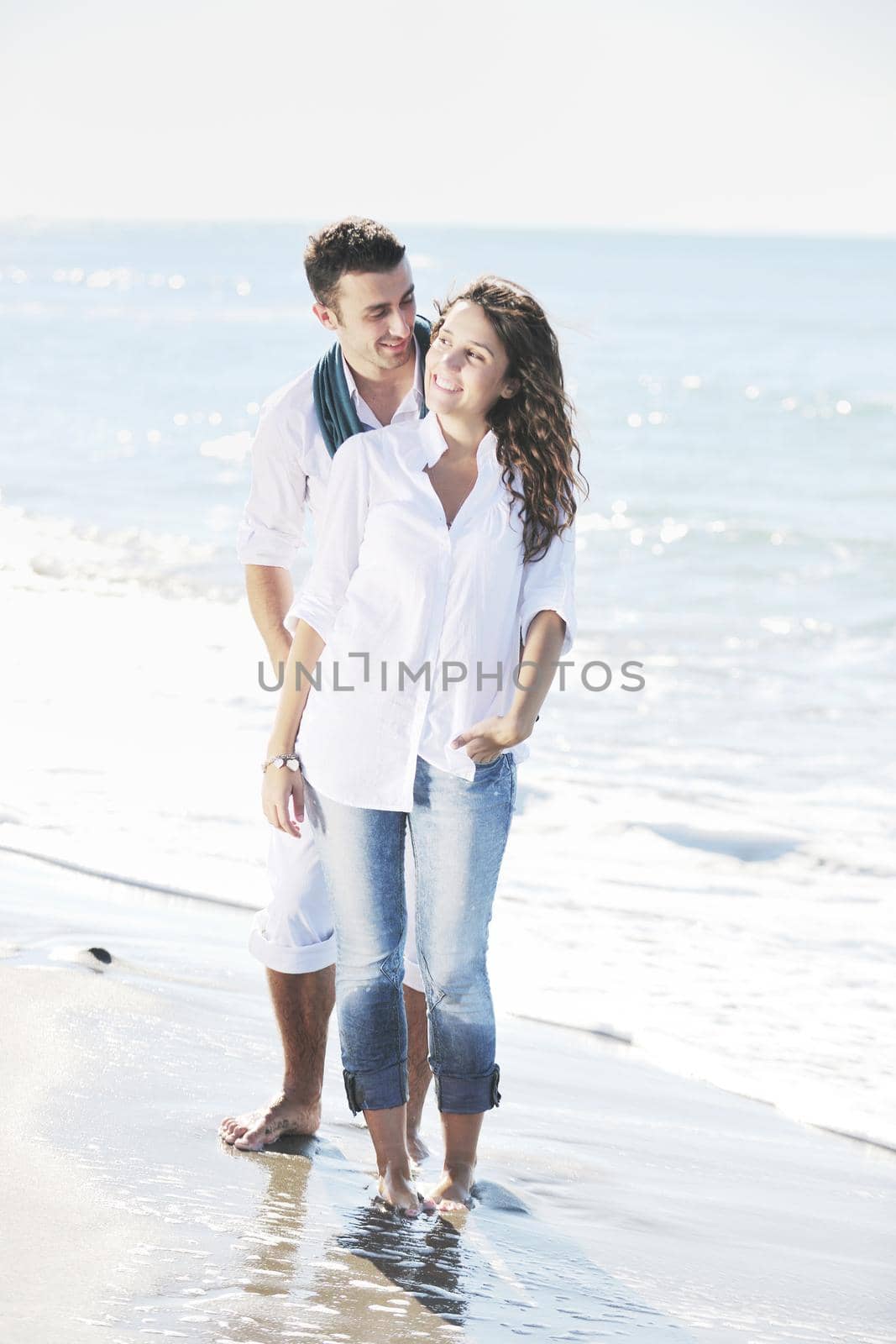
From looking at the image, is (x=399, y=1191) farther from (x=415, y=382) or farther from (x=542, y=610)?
(x=415, y=382)

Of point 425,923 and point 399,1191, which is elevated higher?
point 425,923

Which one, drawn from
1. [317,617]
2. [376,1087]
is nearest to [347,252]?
[317,617]

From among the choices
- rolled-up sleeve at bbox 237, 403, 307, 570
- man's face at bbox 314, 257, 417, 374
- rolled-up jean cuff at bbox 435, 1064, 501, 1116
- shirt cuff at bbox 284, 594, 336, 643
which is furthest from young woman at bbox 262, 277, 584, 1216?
rolled-up sleeve at bbox 237, 403, 307, 570

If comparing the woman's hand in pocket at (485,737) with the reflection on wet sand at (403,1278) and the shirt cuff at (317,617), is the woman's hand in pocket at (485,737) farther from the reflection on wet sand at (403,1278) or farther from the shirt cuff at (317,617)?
the reflection on wet sand at (403,1278)

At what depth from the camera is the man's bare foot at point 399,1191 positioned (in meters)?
2.65

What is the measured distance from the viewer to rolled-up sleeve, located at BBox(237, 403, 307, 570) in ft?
9.45

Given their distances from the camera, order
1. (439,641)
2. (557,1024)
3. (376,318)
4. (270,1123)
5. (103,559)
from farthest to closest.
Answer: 1. (103,559)
2. (557,1024)
3. (270,1123)
4. (376,318)
5. (439,641)

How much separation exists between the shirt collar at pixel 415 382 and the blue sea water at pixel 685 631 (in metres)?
0.27

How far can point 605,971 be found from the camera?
14.4ft


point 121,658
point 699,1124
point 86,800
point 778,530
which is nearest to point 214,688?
point 121,658

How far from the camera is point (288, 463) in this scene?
9.50 feet

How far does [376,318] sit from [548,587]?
0.63m

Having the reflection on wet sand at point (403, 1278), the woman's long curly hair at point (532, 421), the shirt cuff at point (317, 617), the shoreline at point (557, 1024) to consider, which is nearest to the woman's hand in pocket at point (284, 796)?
the shirt cuff at point (317, 617)

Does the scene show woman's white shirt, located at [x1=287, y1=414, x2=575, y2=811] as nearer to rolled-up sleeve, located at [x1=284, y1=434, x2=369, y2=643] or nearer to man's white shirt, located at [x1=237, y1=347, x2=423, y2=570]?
rolled-up sleeve, located at [x1=284, y1=434, x2=369, y2=643]
